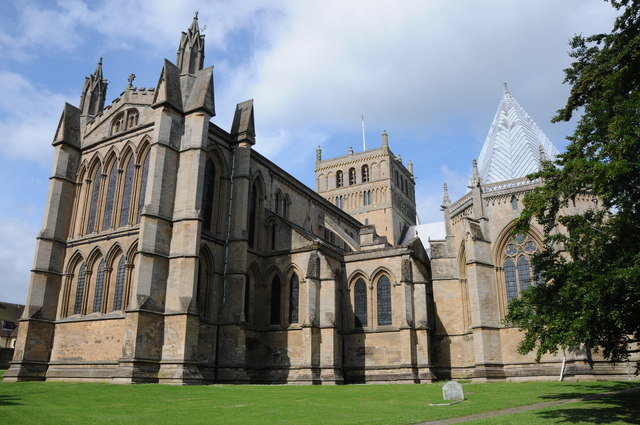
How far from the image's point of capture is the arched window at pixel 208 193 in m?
30.2

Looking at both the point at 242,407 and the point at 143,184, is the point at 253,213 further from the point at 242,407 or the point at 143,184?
the point at 242,407

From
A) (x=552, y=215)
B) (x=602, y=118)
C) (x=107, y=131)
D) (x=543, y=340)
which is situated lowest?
(x=543, y=340)

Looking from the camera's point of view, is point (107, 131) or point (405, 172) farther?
point (405, 172)

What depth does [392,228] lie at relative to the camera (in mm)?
58844

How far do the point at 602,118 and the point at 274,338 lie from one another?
23071 mm

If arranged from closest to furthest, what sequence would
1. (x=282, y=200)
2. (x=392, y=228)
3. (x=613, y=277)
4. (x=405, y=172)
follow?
(x=613, y=277), (x=282, y=200), (x=392, y=228), (x=405, y=172)

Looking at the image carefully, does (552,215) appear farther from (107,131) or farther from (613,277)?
(107,131)

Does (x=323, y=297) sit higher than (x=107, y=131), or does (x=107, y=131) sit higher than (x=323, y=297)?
(x=107, y=131)

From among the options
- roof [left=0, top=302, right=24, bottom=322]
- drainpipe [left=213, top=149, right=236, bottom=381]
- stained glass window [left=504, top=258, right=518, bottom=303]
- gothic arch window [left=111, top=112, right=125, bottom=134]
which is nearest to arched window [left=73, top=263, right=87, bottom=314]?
drainpipe [left=213, top=149, right=236, bottom=381]

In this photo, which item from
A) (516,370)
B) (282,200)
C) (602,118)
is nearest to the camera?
(602,118)

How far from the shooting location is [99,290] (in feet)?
94.7

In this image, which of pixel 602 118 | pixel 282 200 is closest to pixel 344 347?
pixel 282 200

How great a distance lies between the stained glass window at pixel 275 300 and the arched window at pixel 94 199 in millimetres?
11619

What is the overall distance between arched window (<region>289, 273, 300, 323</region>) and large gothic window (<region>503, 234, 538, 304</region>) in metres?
12.9
